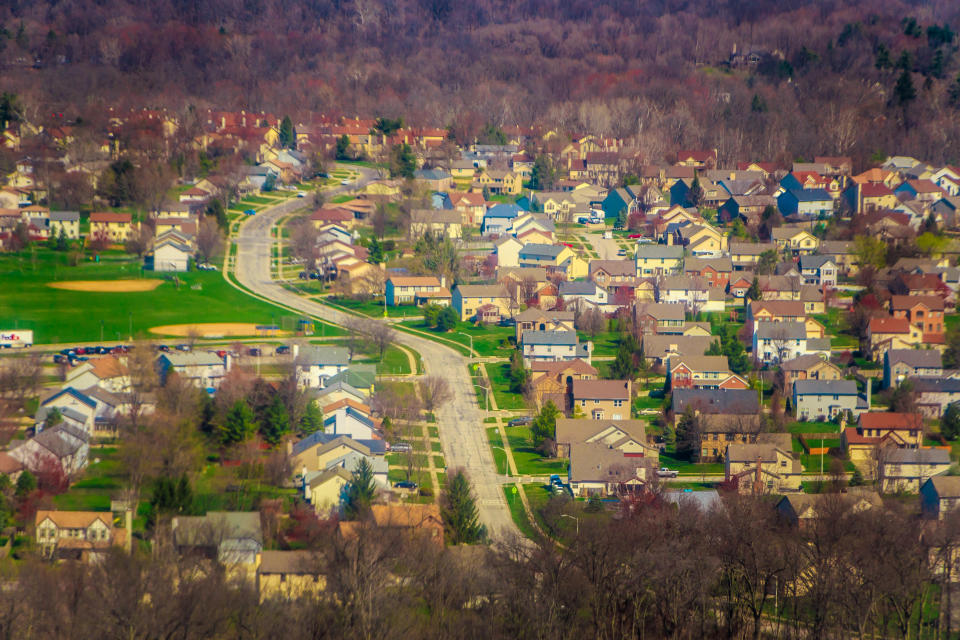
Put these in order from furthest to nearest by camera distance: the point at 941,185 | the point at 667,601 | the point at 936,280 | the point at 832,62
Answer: the point at 832,62
the point at 941,185
the point at 936,280
the point at 667,601

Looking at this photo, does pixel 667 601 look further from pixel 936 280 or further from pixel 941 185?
pixel 941 185

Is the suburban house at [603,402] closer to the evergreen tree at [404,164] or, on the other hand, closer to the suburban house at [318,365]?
the suburban house at [318,365]

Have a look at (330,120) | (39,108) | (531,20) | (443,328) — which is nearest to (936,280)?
(443,328)

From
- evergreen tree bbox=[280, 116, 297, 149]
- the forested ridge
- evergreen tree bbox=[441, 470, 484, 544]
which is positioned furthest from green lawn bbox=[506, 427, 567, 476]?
evergreen tree bbox=[280, 116, 297, 149]

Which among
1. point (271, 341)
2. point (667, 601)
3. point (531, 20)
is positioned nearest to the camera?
point (667, 601)

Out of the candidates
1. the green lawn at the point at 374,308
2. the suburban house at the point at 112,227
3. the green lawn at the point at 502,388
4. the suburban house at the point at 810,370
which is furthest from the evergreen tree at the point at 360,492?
the suburban house at the point at 112,227

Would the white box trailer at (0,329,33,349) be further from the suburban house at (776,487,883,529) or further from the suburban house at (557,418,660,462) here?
the suburban house at (776,487,883,529)
